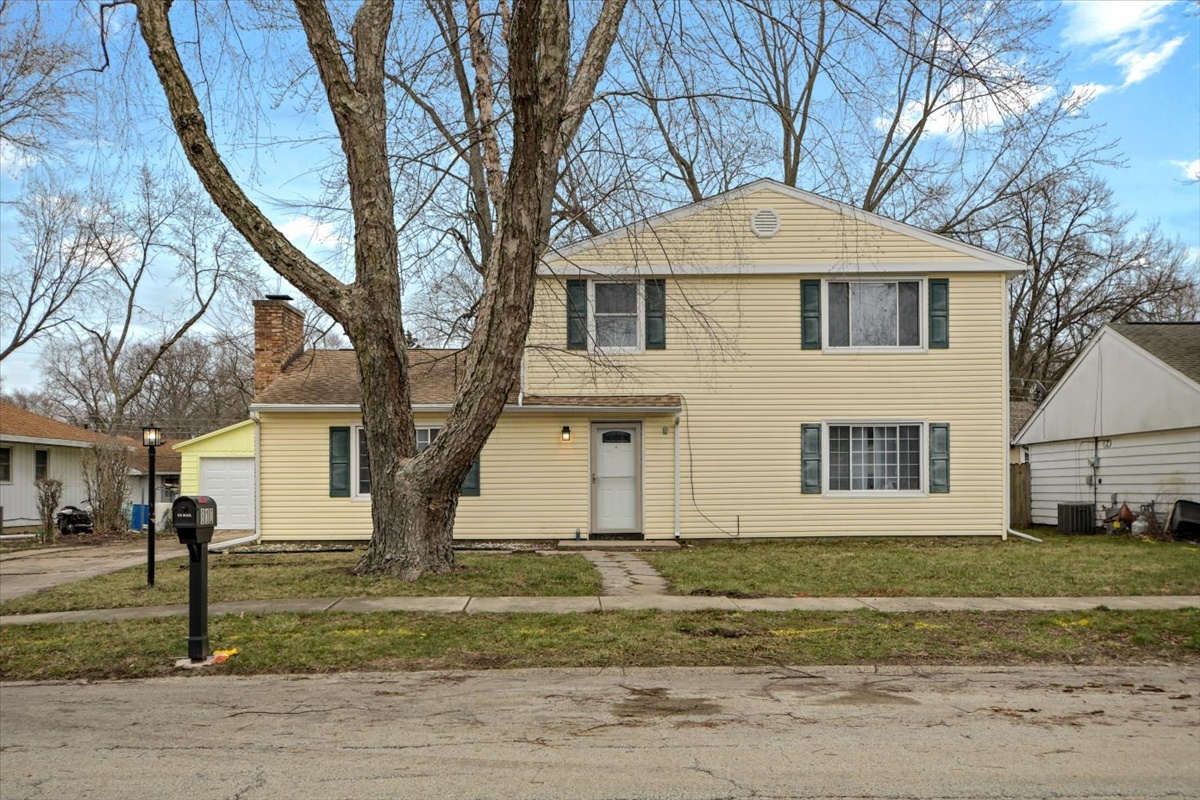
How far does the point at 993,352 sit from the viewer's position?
17594 mm

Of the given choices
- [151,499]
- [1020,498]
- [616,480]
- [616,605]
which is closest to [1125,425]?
[1020,498]

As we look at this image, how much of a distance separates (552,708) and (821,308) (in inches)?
501

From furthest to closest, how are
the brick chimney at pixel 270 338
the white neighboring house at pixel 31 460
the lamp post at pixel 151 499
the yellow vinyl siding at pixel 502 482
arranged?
the white neighboring house at pixel 31 460, the brick chimney at pixel 270 338, the yellow vinyl siding at pixel 502 482, the lamp post at pixel 151 499

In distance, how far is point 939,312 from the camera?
57.3 ft

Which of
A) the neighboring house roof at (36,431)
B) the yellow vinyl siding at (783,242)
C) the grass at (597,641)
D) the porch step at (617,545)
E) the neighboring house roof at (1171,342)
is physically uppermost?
the yellow vinyl siding at (783,242)

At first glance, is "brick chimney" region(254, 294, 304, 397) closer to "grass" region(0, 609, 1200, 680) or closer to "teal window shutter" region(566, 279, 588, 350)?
"teal window shutter" region(566, 279, 588, 350)

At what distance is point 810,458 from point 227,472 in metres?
13.8

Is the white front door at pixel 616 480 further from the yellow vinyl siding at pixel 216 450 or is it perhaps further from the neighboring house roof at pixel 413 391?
the yellow vinyl siding at pixel 216 450

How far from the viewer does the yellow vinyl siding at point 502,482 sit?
680 inches

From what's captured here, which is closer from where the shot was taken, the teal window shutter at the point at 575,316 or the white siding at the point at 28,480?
the teal window shutter at the point at 575,316

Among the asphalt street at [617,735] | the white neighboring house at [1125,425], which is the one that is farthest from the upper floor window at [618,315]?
the asphalt street at [617,735]

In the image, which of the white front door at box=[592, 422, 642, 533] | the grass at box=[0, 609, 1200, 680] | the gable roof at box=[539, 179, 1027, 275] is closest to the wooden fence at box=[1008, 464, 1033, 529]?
the gable roof at box=[539, 179, 1027, 275]

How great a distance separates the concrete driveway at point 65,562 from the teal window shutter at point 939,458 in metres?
13.2

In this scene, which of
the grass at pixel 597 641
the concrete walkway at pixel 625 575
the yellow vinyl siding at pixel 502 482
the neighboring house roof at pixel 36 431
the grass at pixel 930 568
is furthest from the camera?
the neighboring house roof at pixel 36 431
